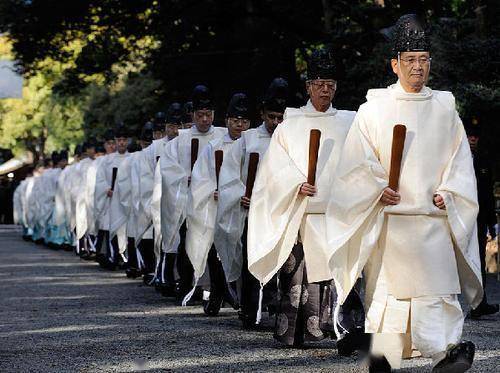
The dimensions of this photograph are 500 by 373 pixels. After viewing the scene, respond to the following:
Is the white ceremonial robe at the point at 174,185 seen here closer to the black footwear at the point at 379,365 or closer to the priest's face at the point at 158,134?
the priest's face at the point at 158,134

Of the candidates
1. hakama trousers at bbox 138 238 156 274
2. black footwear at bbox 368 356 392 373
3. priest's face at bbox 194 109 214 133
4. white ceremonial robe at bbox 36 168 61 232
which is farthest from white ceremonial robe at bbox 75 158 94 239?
black footwear at bbox 368 356 392 373

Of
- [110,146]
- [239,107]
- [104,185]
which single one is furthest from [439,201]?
[110,146]

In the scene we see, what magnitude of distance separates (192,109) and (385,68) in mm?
6610

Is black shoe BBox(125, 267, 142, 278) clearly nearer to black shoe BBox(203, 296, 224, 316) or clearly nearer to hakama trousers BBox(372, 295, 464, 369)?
black shoe BBox(203, 296, 224, 316)

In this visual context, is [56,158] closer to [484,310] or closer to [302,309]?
[484,310]

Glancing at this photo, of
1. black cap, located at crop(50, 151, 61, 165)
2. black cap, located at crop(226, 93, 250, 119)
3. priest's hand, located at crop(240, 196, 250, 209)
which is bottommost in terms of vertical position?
black cap, located at crop(50, 151, 61, 165)

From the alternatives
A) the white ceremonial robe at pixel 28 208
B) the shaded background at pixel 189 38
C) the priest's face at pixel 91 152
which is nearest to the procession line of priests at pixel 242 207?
the shaded background at pixel 189 38

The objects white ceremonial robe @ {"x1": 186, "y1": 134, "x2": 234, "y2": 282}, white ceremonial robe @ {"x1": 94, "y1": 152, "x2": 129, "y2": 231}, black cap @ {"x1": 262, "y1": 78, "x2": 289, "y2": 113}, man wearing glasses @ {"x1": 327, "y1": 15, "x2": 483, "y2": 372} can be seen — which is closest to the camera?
man wearing glasses @ {"x1": 327, "y1": 15, "x2": 483, "y2": 372}

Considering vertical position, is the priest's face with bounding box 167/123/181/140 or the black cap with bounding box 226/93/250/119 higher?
the black cap with bounding box 226/93/250/119

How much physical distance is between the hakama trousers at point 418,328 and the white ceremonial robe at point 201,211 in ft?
17.7

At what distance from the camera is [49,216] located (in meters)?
31.1

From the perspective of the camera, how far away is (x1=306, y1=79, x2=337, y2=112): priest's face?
32.4 feet

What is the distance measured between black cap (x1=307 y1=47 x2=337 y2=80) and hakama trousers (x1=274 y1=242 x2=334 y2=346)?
49.7 inches

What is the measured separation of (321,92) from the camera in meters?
9.97
